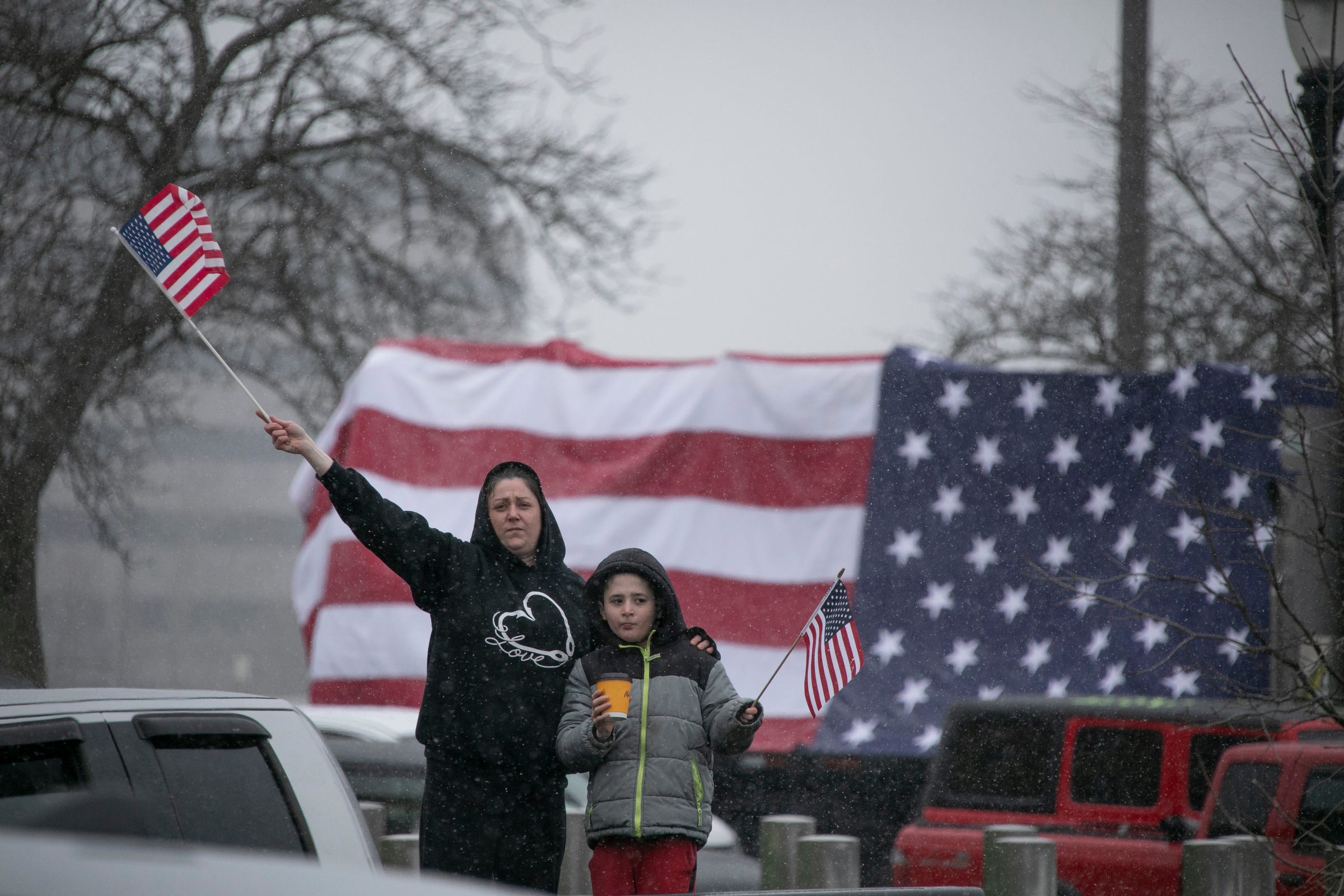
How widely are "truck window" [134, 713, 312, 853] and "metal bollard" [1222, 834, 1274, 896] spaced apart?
9.63 feet

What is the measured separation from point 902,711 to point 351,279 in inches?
219

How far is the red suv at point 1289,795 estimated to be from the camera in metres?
5.40

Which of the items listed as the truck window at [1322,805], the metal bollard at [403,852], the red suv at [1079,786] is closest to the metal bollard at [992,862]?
the metal bollard at [403,852]

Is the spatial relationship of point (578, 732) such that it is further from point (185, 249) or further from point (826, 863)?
point (185, 249)

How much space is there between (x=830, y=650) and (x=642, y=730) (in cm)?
81

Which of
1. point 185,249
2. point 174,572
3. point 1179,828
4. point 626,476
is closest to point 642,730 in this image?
point 185,249

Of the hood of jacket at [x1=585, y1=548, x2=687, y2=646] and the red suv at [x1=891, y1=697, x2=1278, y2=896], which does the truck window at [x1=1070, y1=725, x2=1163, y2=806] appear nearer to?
the red suv at [x1=891, y1=697, x2=1278, y2=896]

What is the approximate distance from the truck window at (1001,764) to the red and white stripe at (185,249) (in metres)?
4.32

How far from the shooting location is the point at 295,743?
8.24 feet

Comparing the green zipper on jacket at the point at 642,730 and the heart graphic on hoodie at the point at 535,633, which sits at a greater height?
the heart graphic on hoodie at the point at 535,633

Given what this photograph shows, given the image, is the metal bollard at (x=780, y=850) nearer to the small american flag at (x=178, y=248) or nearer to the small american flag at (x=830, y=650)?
the small american flag at (x=830, y=650)

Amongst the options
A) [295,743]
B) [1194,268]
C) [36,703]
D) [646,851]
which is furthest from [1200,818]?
[1194,268]

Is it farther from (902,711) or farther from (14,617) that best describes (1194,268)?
(14,617)

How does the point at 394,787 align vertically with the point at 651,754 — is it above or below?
below
